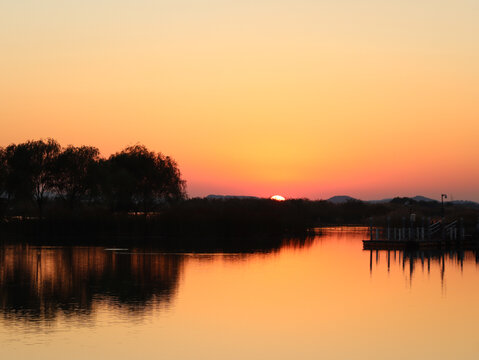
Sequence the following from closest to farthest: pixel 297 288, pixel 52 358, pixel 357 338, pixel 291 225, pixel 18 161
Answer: pixel 52 358
pixel 357 338
pixel 297 288
pixel 291 225
pixel 18 161

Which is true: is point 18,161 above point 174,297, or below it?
above

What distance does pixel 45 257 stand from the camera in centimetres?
4728

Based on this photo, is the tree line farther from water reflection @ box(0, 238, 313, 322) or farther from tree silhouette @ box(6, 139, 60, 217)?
water reflection @ box(0, 238, 313, 322)

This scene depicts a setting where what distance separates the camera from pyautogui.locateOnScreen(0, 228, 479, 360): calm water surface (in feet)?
64.5

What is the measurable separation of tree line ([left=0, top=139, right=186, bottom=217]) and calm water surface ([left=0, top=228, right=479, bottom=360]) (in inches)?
1668

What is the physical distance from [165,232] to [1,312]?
48.6 m

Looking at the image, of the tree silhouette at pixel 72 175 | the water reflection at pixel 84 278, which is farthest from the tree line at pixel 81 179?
the water reflection at pixel 84 278

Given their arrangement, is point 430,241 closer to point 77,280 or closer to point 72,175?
point 77,280

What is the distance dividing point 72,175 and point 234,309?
66.9m

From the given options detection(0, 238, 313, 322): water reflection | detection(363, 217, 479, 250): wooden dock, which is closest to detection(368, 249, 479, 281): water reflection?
detection(363, 217, 479, 250): wooden dock

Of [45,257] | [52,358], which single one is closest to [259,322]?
[52,358]

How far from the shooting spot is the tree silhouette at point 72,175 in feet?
292

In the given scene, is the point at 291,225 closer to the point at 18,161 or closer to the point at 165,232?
the point at 165,232

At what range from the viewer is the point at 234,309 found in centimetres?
2631
